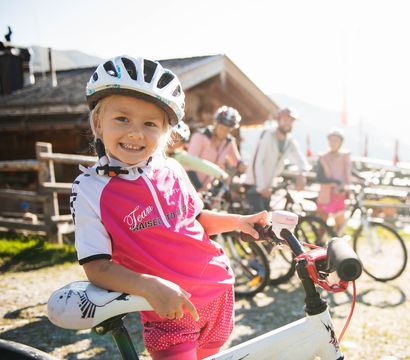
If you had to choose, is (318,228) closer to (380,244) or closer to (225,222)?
(380,244)

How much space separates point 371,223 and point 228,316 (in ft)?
15.1

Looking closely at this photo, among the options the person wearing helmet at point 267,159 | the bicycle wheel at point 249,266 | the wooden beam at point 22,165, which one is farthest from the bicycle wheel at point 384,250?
the wooden beam at point 22,165

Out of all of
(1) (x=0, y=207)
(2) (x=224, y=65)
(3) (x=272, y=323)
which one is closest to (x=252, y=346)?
(3) (x=272, y=323)

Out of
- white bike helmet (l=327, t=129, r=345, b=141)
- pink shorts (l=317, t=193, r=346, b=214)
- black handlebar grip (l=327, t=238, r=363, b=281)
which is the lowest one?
pink shorts (l=317, t=193, r=346, b=214)

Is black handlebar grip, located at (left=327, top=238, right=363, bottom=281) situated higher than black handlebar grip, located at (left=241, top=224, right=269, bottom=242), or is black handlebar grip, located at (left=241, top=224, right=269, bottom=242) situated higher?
black handlebar grip, located at (left=327, top=238, right=363, bottom=281)

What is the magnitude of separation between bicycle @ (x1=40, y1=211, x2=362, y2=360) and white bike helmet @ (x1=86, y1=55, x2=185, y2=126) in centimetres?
70

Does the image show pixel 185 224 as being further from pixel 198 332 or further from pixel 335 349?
pixel 335 349

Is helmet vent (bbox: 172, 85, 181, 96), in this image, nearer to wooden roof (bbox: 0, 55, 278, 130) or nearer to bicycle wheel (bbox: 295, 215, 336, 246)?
bicycle wheel (bbox: 295, 215, 336, 246)

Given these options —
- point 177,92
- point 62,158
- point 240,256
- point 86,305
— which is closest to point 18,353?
point 86,305

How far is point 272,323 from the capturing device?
14.0ft

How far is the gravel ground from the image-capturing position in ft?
11.8

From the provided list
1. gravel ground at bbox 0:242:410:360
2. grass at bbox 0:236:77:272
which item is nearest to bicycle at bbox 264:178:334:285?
gravel ground at bbox 0:242:410:360

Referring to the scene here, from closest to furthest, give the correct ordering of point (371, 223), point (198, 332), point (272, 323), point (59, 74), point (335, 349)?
point (335, 349) → point (198, 332) → point (272, 323) → point (371, 223) → point (59, 74)

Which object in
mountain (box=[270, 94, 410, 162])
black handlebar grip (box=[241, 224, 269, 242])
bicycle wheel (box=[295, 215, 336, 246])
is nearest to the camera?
black handlebar grip (box=[241, 224, 269, 242])
